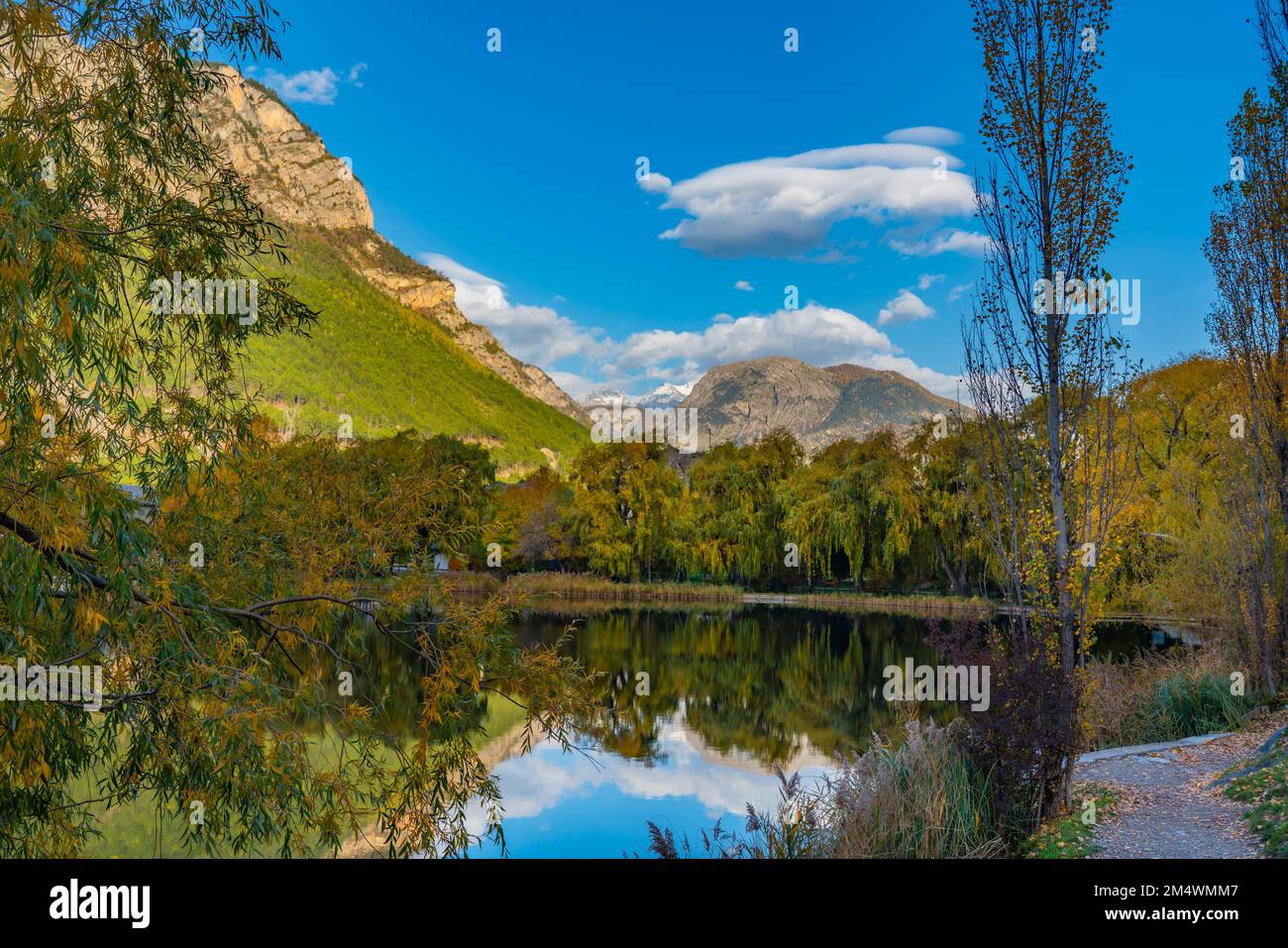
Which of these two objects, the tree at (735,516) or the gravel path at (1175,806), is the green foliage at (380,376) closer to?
the tree at (735,516)

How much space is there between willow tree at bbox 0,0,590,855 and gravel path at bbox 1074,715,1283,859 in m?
4.49

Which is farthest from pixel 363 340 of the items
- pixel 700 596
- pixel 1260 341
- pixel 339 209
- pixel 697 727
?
pixel 1260 341

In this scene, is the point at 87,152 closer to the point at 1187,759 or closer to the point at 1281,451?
the point at 1187,759

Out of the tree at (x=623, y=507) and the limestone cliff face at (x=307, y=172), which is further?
the limestone cliff face at (x=307, y=172)

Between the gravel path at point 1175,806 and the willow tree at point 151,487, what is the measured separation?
449cm

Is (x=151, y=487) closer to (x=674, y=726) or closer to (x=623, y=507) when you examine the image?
(x=674, y=726)

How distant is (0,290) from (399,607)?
6.96ft

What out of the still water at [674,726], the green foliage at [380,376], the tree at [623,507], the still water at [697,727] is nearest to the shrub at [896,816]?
the still water at [697,727]

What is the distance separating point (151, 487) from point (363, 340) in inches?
2837

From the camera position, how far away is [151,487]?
16.6 ft

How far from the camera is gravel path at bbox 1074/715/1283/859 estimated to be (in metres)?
6.11

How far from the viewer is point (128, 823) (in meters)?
9.62

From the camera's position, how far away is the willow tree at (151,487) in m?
3.44

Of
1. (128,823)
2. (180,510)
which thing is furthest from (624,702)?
(180,510)
